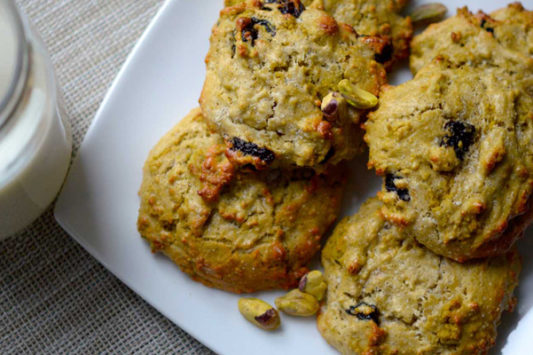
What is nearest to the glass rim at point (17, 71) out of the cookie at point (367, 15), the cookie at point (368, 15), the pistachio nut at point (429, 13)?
the cookie at point (367, 15)

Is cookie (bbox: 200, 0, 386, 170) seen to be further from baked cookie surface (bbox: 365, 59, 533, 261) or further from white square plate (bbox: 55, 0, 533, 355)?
white square plate (bbox: 55, 0, 533, 355)

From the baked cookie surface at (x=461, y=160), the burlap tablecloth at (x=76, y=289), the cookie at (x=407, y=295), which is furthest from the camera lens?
the burlap tablecloth at (x=76, y=289)

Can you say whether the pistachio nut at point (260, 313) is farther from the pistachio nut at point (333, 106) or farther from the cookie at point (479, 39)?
the cookie at point (479, 39)

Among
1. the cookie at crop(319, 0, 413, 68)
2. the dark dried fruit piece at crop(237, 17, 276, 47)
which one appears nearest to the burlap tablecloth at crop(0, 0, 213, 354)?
the dark dried fruit piece at crop(237, 17, 276, 47)

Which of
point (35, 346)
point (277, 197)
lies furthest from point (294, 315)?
point (35, 346)

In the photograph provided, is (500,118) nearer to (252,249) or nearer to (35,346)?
(252,249)

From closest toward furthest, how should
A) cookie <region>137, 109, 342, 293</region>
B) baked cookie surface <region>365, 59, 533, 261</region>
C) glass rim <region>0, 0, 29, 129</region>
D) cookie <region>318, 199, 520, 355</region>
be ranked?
glass rim <region>0, 0, 29, 129</region>, baked cookie surface <region>365, 59, 533, 261</region>, cookie <region>318, 199, 520, 355</region>, cookie <region>137, 109, 342, 293</region>
